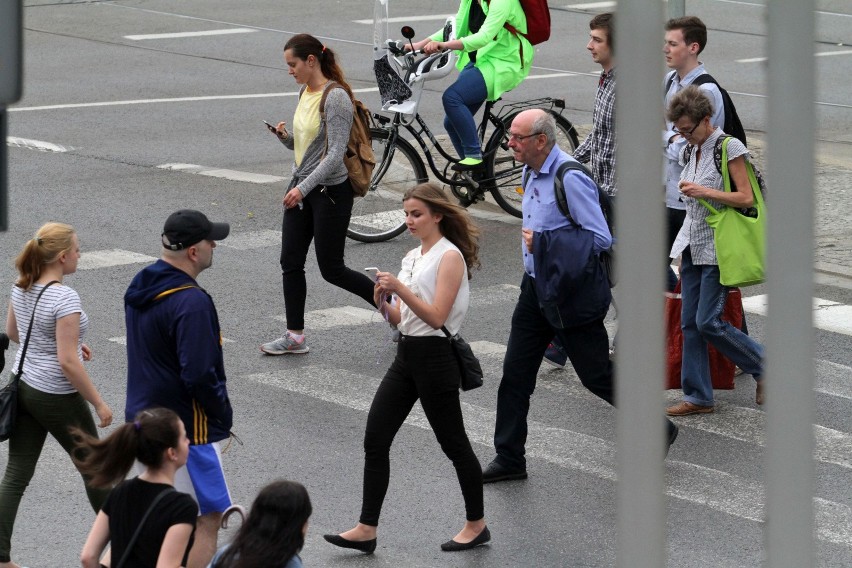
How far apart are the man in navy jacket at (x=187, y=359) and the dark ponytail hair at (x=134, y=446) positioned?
24.6 inches

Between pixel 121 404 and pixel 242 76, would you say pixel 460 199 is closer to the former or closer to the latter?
pixel 121 404

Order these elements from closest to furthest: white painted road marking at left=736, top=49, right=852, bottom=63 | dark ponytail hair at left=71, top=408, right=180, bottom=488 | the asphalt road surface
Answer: dark ponytail hair at left=71, top=408, right=180, bottom=488 → the asphalt road surface → white painted road marking at left=736, top=49, right=852, bottom=63

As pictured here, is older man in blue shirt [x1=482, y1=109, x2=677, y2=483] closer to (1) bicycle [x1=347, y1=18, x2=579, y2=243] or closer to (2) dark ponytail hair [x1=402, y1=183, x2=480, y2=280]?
(2) dark ponytail hair [x1=402, y1=183, x2=480, y2=280]

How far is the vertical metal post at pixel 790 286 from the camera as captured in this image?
2471 millimetres

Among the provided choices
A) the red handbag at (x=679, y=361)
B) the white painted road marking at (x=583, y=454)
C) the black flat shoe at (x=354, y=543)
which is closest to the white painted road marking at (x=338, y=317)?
the white painted road marking at (x=583, y=454)

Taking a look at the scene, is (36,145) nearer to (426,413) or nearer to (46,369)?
(46,369)

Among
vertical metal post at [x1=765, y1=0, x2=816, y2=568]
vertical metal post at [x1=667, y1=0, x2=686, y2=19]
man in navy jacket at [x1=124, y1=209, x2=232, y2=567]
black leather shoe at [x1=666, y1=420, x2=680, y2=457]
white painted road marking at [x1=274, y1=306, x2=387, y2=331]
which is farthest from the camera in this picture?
vertical metal post at [x1=667, y1=0, x2=686, y2=19]

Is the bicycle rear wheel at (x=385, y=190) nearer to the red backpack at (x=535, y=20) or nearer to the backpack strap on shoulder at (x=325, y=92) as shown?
the red backpack at (x=535, y=20)

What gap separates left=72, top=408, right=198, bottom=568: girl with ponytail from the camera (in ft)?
15.8

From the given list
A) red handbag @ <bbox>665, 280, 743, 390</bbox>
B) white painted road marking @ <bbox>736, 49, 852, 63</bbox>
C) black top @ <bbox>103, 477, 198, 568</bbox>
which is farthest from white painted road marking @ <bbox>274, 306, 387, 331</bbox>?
white painted road marking @ <bbox>736, 49, 852, 63</bbox>

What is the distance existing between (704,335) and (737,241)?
611mm

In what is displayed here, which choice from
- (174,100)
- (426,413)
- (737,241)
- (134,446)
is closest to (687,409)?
(737,241)

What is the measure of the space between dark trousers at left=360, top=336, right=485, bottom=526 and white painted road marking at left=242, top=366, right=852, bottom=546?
111 cm

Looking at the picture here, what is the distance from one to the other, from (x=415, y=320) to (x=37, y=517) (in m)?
2.03
